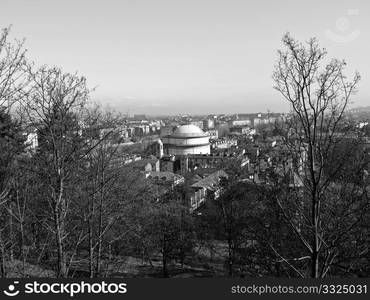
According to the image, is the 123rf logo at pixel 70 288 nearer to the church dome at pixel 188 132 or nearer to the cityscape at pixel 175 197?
the cityscape at pixel 175 197

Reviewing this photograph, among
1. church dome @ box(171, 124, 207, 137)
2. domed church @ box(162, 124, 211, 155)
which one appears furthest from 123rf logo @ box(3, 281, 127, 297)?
church dome @ box(171, 124, 207, 137)

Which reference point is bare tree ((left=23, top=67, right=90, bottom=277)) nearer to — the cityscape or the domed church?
the cityscape

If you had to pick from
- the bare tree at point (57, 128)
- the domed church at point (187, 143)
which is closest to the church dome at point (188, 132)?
the domed church at point (187, 143)

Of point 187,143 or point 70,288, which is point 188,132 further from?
point 70,288

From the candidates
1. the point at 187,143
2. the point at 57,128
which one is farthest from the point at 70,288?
the point at 187,143

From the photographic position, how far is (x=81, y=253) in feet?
63.9

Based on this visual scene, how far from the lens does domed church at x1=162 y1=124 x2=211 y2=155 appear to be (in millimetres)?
89938

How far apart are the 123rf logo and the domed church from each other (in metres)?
82.6

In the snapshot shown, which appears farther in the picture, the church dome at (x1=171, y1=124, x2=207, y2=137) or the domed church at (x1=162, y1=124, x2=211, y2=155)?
the church dome at (x1=171, y1=124, x2=207, y2=137)

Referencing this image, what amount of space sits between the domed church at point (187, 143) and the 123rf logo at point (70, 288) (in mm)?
82554

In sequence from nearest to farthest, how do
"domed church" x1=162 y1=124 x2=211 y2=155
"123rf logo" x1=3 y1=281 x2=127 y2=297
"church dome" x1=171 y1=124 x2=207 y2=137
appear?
"123rf logo" x1=3 y1=281 x2=127 y2=297 → "domed church" x1=162 y1=124 x2=211 y2=155 → "church dome" x1=171 y1=124 x2=207 y2=137

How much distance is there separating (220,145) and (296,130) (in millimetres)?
100322

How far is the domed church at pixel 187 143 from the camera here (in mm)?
89938

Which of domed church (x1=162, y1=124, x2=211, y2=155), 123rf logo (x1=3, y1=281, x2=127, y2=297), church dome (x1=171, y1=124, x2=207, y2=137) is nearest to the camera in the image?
123rf logo (x1=3, y1=281, x2=127, y2=297)
